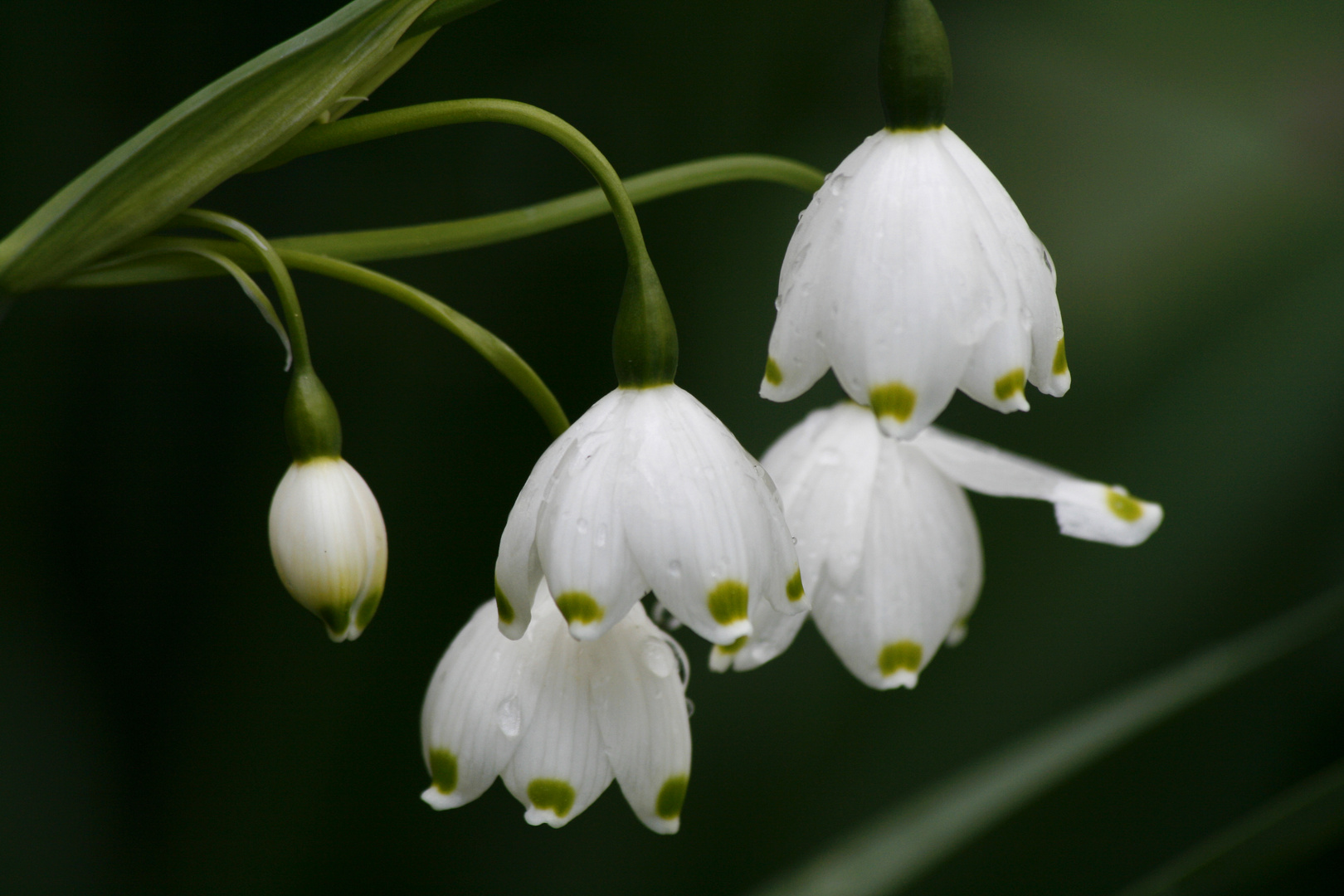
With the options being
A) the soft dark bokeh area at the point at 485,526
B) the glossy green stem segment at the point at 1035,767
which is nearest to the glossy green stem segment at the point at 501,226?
the glossy green stem segment at the point at 1035,767

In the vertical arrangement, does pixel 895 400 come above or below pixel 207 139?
below

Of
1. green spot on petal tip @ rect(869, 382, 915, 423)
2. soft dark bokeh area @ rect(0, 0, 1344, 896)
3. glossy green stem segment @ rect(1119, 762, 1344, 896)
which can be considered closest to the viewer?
green spot on petal tip @ rect(869, 382, 915, 423)

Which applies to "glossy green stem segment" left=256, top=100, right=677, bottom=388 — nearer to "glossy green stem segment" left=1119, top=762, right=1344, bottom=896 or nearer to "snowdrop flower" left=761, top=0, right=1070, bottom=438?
"snowdrop flower" left=761, top=0, right=1070, bottom=438

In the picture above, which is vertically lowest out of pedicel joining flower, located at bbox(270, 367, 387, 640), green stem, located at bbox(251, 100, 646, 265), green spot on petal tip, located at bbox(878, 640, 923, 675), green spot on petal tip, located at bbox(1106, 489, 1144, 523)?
green spot on petal tip, located at bbox(878, 640, 923, 675)

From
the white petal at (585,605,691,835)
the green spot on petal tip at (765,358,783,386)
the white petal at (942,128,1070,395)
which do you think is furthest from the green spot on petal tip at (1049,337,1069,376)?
the white petal at (585,605,691,835)

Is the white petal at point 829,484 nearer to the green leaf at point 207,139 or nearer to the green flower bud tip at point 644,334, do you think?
the green flower bud tip at point 644,334

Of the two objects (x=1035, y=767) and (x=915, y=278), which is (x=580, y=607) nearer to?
(x=915, y=278)

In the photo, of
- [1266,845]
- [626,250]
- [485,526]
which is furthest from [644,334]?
[485,526]
